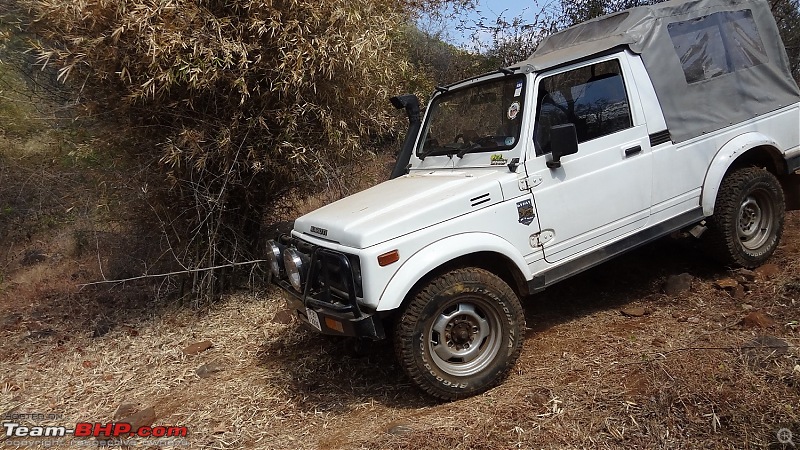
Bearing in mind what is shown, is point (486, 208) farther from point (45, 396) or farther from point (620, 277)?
point (45, 396)

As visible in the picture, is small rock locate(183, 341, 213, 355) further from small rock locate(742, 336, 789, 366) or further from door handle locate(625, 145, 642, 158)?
small rock locate(742, 336, 789, 366)

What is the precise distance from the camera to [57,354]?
16.1 feet

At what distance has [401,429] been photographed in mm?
2982

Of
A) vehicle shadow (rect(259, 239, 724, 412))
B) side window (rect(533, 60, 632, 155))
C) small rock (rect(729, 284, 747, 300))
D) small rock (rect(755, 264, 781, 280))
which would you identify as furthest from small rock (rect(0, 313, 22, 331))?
small rock (rect(755, 264, 781, 280))

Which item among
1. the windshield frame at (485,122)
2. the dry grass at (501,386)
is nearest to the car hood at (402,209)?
the windshield frame at (485,122)

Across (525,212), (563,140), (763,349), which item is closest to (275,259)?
(525,212)

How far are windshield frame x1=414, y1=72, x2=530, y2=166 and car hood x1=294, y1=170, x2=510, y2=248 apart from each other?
225mm

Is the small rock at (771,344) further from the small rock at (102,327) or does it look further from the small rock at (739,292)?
the small rock at (102,327)

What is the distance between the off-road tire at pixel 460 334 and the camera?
309 centimetres

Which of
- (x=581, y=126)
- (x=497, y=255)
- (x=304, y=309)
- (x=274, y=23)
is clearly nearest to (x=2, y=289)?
(x=274, y=23)

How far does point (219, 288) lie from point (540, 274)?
361 cm

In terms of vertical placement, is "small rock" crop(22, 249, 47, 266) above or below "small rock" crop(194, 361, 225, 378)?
above

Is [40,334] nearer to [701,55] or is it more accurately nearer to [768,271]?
[701,55]

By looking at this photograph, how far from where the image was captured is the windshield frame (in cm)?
361
